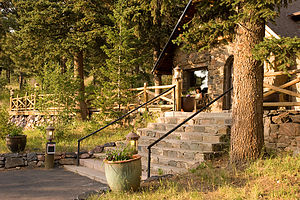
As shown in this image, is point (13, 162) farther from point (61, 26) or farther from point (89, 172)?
point (61, 26)

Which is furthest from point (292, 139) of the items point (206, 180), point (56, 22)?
point (56, 22)

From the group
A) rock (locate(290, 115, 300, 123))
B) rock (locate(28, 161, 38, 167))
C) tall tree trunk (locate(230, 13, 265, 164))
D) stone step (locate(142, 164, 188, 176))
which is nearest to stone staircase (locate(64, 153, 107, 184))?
rock (locate(28, 161, 38, 167))

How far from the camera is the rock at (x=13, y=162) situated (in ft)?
30.2

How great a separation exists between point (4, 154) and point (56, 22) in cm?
944

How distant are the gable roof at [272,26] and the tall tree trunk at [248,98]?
4.72 meters

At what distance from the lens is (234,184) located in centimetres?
480

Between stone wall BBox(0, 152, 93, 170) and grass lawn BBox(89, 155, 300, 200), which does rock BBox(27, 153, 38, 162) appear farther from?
grass lawn BBox(89, 155, 300, 200)

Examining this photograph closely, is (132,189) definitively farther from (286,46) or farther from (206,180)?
(286,46)

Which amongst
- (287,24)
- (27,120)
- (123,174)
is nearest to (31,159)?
(123,174)

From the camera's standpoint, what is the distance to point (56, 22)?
53.1ft

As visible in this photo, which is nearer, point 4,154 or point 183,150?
point 183,150

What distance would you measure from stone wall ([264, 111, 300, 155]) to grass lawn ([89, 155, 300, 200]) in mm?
1375

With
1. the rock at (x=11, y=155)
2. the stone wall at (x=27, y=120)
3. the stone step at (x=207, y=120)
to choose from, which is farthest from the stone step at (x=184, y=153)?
the stone wall at (x=27, y=120)

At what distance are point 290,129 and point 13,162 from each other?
8643 millimetres
